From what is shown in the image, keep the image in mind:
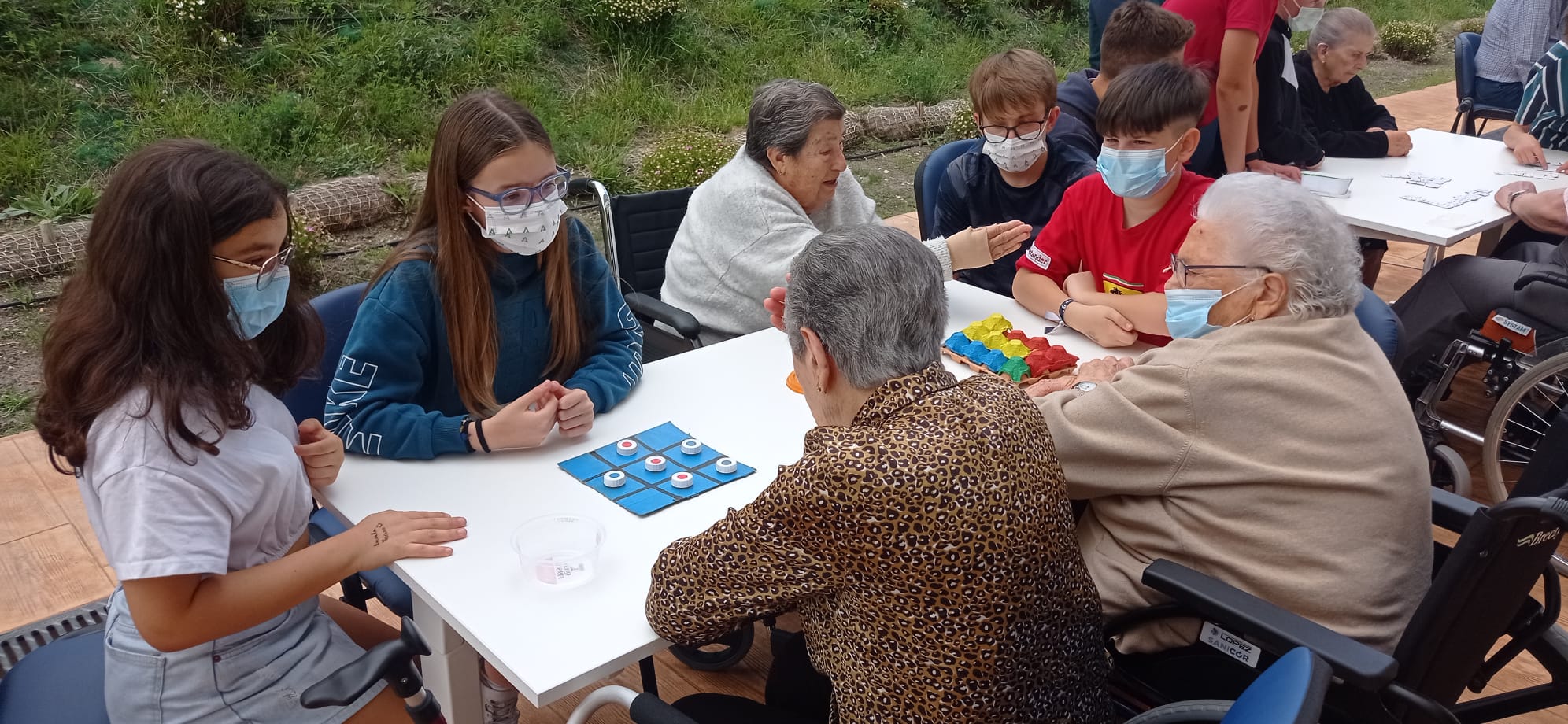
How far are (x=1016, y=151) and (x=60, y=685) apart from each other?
257 centimetres

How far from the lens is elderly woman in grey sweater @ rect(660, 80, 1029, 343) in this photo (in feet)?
9.22

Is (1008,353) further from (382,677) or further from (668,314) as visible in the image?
(382,677)

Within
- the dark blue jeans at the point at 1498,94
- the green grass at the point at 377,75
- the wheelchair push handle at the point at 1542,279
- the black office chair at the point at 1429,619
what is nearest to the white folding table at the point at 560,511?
the black office chair at the point at 1429,619

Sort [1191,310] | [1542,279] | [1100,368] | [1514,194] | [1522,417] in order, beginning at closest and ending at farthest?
[1191,310]
[1100,368]
[1542,279]
[1522,417]
[1514,194]

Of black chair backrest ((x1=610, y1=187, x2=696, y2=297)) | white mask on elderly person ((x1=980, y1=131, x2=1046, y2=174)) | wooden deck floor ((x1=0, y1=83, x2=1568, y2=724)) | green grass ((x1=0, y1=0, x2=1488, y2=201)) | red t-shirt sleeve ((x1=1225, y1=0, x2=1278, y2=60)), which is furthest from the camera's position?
green grass ((x1=0, y1=0, x2=1488, y2=201))

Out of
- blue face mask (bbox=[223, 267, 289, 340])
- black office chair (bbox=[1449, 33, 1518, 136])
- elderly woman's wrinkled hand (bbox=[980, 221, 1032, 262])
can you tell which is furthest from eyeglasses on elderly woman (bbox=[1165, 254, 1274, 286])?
black office chair (bbox=[1449, 33, 1518, 136])

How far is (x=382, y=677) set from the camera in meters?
1.52

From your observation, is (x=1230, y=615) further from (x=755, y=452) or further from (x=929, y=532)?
(x=755, y=452)

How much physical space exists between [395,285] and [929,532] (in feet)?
4.10

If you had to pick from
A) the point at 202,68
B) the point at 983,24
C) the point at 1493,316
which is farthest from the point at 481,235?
the point at 983,24

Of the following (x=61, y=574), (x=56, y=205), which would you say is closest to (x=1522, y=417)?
(x=61, y=574)

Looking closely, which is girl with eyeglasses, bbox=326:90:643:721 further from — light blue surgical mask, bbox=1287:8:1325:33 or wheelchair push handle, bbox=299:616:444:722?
light blue surgical mask, bbox=1287:8:1325:33

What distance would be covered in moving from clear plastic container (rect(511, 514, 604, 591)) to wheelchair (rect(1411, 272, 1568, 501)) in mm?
2584

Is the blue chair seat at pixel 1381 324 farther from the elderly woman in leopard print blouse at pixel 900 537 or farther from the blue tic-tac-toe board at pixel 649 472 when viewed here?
the blue tic-tac-toe board at pixel 649 472
